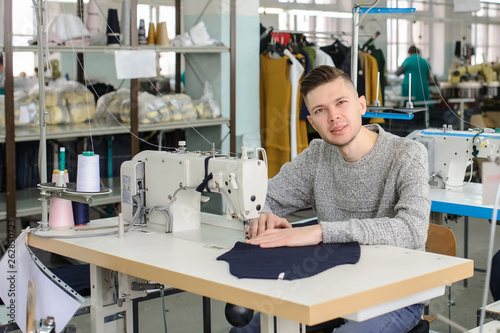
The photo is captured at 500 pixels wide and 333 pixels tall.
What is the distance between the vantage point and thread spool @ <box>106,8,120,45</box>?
173 inches

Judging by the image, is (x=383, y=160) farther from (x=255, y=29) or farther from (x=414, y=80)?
(x=414, y=80)

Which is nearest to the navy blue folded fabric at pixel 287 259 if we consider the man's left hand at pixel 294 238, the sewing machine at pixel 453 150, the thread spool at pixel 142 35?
the man's left hand at pixel 294 238

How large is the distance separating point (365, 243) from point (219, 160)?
543 mm

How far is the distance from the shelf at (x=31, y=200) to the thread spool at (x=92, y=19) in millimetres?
1031

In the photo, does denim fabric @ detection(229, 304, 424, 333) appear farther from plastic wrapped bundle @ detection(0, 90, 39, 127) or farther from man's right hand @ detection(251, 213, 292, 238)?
plastic wrapped bundle @ detection(0, 90, 39, 127)

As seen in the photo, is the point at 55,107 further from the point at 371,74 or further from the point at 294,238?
the point at 371,74

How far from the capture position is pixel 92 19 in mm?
4484

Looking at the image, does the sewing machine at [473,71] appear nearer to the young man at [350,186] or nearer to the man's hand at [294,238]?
the young man at [350,186]

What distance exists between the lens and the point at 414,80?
7.35 metres

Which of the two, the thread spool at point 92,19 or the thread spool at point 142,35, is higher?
the thread spool at point 92,19

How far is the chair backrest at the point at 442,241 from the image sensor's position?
251 cm

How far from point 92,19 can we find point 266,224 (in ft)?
9.07

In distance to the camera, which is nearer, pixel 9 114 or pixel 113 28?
pixel 9 114

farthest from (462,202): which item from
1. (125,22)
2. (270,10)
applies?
(270,10)
